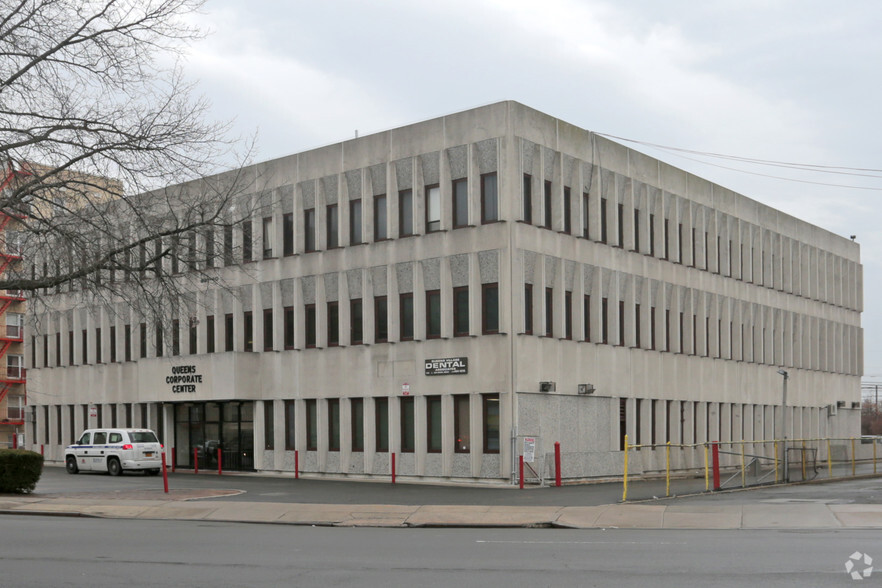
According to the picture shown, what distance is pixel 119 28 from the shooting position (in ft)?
67.0

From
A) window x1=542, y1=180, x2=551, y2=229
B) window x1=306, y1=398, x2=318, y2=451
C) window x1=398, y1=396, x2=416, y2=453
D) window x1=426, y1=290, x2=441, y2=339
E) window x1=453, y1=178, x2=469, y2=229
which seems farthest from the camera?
window x1=306, y1=398, x2=318, y2=451

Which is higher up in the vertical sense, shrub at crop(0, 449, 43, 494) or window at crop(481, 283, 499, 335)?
window at crop(481, 283, 499, 335)

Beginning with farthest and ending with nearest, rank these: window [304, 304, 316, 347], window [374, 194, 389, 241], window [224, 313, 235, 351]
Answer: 1. window [224, 313, 235, 351]
2. window [304, 304, 316, 347]
3. window [374, 194, 389, 241]

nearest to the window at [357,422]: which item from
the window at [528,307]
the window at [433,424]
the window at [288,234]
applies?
the window at [433,424]

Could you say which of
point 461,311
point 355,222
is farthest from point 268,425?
point 461,311

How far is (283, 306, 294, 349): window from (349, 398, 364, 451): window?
4.17 m

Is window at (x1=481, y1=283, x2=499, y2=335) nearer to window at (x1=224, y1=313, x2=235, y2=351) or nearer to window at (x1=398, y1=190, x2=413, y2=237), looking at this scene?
window at (x1=398, y1=190, x2=413, y2=237)

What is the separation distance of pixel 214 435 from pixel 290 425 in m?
4.52

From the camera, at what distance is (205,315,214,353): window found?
43534mm

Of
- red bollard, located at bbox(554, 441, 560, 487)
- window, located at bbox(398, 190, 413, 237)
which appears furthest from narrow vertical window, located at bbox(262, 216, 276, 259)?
red bollard, located at bbox(554, 441, 560, 487)

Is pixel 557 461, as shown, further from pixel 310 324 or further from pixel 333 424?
pixel 310 324

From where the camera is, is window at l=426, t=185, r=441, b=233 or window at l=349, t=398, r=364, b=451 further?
window at l=349, t=398, r=364, b=451

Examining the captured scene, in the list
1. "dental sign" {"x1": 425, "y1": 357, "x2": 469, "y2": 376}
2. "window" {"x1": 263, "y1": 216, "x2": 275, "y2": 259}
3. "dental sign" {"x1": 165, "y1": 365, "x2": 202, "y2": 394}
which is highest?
"window" {"x1": 263, "y1": 216, "x2": 275, "y2": 259}

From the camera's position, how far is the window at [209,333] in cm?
4353
